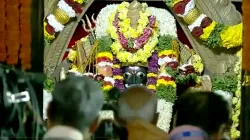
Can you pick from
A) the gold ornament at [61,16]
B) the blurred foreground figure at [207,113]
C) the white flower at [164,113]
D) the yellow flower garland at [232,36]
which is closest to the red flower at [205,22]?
the yellow flower garland at [232,36]

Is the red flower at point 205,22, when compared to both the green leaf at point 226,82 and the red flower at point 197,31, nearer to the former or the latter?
the red flower at point 197,31

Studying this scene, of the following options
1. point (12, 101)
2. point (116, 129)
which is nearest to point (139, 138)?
point (116, 129)

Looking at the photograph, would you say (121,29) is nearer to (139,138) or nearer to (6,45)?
(6,45)

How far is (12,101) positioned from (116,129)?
61cm

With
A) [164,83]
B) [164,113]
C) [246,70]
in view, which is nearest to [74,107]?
[246,70]

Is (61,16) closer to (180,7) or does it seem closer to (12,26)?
(180,7)

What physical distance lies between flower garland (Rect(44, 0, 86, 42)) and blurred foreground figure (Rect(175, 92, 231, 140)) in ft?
13.1

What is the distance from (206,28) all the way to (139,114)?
357 cm

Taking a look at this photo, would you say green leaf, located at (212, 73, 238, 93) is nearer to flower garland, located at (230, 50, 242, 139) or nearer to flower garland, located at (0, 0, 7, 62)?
flower garland, located at (230, 50, 242, 139)

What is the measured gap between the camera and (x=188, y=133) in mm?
2598

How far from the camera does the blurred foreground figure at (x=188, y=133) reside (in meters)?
2.60

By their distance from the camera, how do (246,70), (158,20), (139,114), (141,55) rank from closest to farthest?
1. (139,114)
2. (246,70)
3. (141,55)
4. (158,20)

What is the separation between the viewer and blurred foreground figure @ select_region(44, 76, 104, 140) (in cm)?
248

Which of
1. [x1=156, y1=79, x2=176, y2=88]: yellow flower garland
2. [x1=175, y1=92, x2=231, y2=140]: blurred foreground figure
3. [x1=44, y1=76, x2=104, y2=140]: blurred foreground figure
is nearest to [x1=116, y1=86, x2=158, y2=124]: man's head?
[x1=175, y1=92, x2=231, y2=140]: blurred foreground figure
